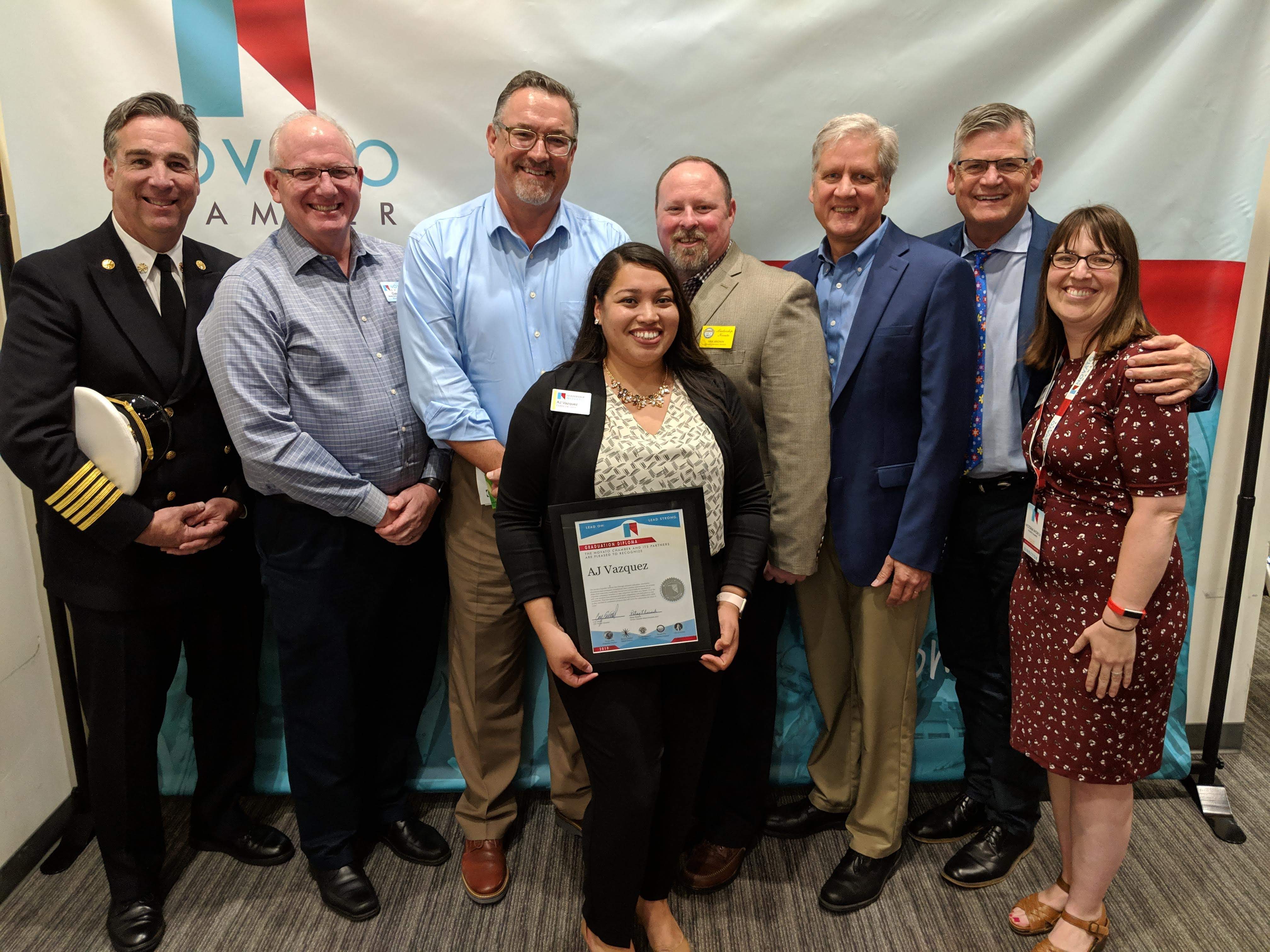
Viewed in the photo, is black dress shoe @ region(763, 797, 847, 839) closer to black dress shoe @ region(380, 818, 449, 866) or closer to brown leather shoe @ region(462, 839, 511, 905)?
brown leather shoe @ region(462, 839, 511, 905)

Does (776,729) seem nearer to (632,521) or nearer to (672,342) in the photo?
(632,521)

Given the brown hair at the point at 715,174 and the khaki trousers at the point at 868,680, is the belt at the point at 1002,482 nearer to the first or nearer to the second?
the khaki trousers at the point at 868,680

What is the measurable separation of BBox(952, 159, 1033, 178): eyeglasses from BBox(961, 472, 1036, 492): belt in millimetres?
826

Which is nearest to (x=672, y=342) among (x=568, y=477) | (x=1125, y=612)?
(x=568, y=477)

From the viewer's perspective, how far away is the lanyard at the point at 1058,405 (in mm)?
1834

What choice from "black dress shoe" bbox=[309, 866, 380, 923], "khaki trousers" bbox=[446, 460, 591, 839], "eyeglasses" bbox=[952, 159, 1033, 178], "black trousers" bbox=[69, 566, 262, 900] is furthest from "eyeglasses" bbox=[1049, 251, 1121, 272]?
"black dress shoe" bbox=[309, 866, 380, 923]

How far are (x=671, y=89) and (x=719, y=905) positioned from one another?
249 centimetres

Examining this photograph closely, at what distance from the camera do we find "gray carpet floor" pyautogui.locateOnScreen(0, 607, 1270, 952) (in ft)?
7.13

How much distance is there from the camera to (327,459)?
209 cm

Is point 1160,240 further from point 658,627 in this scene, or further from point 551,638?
point 551,638

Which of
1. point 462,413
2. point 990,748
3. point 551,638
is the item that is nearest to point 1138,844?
point 990,748

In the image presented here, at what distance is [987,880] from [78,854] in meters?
2.83

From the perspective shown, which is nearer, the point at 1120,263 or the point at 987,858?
the point at 1120,263

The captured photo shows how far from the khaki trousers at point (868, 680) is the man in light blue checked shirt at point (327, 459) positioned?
1182mm
